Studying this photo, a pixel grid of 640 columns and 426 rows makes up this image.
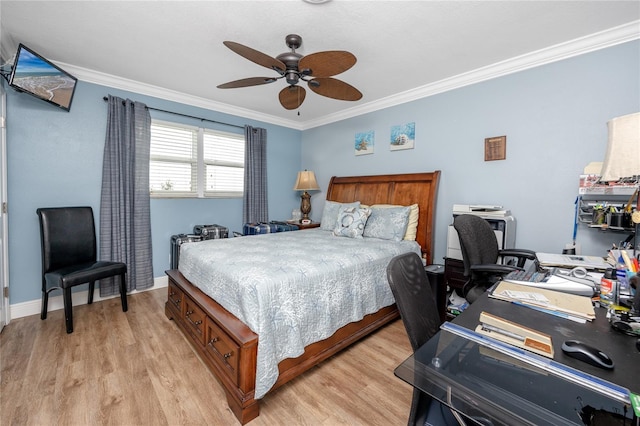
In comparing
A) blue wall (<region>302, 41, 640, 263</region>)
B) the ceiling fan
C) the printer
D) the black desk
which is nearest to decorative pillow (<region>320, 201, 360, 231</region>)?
blue wall (<region>302, 41, 640, 263</region>)

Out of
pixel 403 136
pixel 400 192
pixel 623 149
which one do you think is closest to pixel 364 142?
pixel 403 136

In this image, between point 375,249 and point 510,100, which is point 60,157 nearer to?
point 375,249

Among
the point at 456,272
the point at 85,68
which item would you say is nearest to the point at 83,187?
the point at 85,68

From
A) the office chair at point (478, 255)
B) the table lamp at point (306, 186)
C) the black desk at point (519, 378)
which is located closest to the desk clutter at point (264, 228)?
the table lamp at point (306, 186)

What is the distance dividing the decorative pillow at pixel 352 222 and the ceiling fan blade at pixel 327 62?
5.59 feet

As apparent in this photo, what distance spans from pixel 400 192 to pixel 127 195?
3.47 m

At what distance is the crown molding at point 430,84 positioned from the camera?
2.20 metres

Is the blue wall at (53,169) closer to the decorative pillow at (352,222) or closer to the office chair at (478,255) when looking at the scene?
the decorative pillow at (352,222)

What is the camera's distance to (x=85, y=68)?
9.71ft

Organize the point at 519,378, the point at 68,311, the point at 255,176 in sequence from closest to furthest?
the point at 519,378, the point at 68,311, the point at 255,176

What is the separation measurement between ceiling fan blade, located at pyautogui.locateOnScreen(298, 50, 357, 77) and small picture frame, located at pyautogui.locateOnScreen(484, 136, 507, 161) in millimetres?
1887

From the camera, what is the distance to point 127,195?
330 cm

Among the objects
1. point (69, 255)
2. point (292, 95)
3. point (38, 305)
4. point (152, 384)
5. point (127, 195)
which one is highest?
point (292, 95)

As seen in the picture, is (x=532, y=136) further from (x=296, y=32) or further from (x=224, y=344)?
(x=224, y=344)
